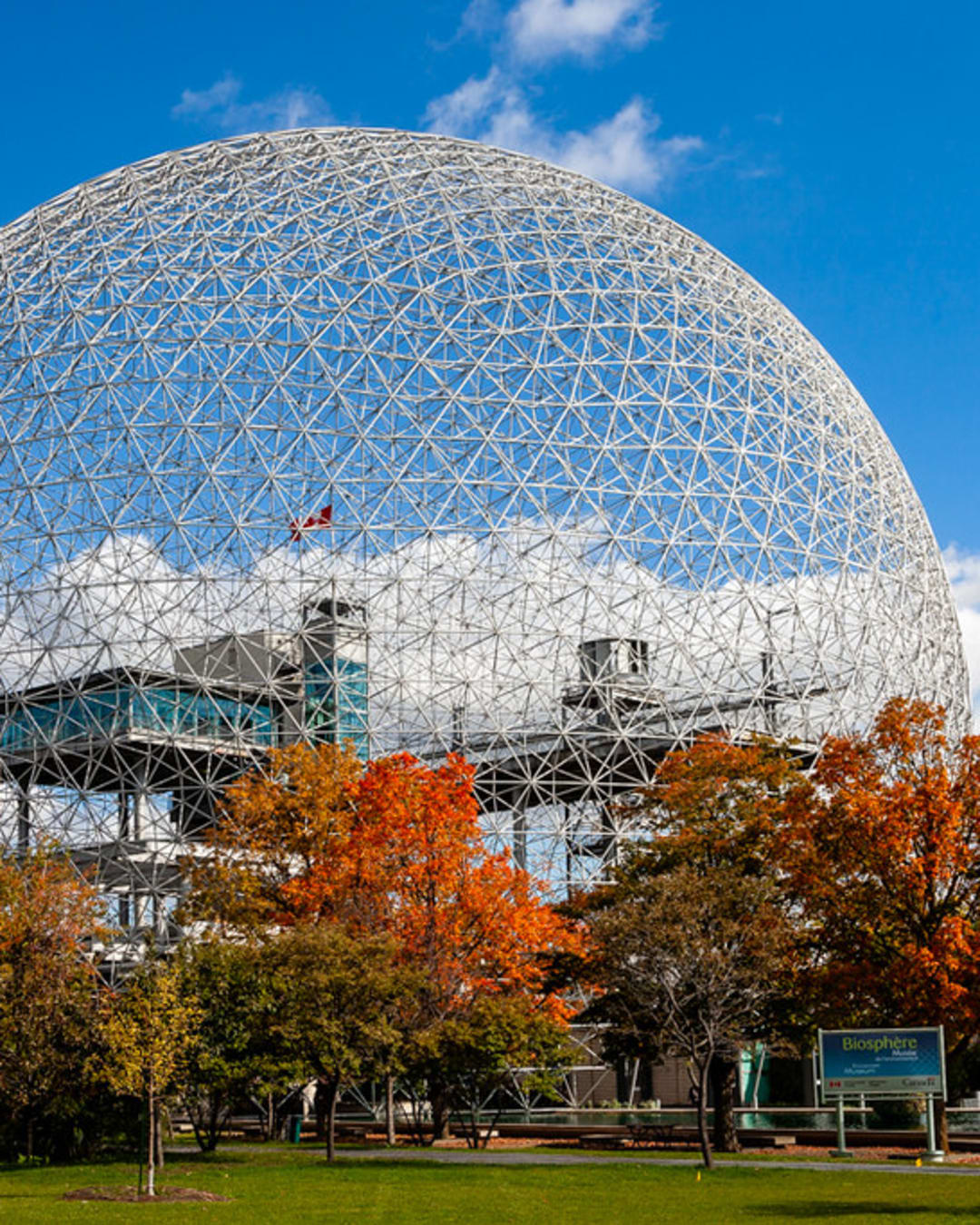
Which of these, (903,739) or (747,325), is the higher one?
(747,325)

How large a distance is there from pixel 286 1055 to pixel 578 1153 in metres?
5.50

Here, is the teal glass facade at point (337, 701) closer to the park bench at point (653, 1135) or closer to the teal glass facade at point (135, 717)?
the teal glass facade at point (135, 717)

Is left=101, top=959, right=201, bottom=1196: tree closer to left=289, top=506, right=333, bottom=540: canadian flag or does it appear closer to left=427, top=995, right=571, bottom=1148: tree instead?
left=427, top=995, right=571, bottom=1148: tree

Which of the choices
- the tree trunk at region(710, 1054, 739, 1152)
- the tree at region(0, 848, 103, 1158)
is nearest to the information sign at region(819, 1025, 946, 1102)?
the tree trunk at region(710, 1054, 739, 1152)

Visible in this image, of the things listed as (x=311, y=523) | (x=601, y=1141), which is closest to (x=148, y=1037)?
(x=601, y=1141)

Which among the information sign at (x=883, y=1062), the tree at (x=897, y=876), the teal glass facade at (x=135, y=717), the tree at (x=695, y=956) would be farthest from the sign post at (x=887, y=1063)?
the teal glass facade at (x=135, y=717)

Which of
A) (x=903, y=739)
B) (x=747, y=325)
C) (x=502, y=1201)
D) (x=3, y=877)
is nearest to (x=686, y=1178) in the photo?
(x=502, y=1201)

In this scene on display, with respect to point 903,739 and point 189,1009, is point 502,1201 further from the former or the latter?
point 903,739

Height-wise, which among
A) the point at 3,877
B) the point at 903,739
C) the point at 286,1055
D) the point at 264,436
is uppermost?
the point at 264,436

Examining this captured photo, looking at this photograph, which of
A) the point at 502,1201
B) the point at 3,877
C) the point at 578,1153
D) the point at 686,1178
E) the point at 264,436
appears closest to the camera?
the point at 502,1201

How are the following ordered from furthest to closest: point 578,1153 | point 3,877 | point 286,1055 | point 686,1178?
point 3,877 < point 578,1153 < point 286,1055 < point 686,1178

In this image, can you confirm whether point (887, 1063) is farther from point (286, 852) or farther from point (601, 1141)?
point (286, 852)

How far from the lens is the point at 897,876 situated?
24688mm

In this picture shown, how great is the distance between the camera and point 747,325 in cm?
5303
